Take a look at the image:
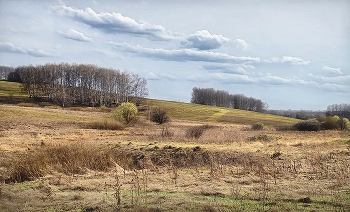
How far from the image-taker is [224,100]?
144 meters

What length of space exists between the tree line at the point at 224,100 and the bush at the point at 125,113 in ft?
326

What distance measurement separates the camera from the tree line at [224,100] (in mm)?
141637

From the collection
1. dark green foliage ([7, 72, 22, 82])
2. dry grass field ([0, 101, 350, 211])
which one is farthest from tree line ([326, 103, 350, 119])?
dark green foliage ([7, 72, 22, 82])

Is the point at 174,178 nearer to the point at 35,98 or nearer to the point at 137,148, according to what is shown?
the point at 137,148

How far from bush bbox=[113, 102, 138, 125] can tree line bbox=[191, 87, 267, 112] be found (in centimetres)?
9930

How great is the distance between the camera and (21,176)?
11891 millimetres

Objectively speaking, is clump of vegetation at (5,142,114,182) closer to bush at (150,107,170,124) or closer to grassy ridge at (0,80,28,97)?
bush at (150,107,170,124)

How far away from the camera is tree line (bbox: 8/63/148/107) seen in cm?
8688

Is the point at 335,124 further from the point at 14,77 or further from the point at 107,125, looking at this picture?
the point at 14,77

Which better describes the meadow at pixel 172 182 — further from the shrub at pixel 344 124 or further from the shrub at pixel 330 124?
the shrub at pixel 344 124

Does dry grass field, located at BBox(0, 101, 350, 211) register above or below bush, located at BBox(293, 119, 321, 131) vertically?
below

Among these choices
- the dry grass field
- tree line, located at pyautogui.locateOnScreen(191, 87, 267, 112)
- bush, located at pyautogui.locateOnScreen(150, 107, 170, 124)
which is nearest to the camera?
the dry grass field

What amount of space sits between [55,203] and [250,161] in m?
9.80

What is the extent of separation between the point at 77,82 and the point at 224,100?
7990 cm
